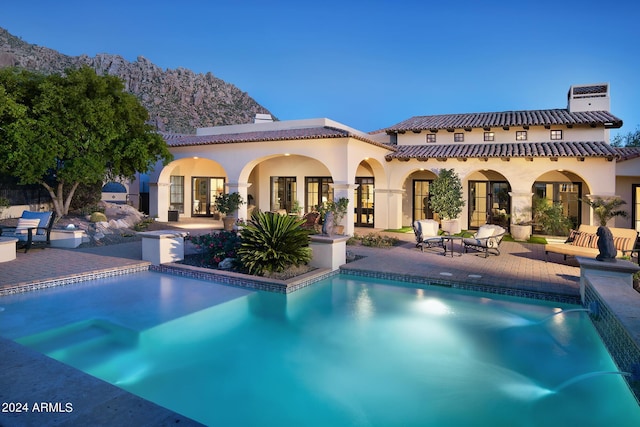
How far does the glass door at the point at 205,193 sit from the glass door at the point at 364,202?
8.21 metres

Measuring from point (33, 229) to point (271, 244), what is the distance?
7780 millimetres

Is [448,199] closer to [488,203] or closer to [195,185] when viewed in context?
[488,203]

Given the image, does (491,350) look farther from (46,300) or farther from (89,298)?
(46,300)

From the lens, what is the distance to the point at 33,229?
Result: 1250 cm

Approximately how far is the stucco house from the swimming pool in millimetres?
8773

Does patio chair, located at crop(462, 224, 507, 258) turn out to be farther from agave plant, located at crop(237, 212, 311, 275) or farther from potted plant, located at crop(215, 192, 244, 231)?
potted plant, located at crop(215, 192, 244, 231)

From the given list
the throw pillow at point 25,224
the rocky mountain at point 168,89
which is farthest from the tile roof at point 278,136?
the rocky mountain at point 168,89

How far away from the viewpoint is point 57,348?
588cm

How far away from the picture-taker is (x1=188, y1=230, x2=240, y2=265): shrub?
34.6 feet

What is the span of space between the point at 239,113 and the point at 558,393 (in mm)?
61674

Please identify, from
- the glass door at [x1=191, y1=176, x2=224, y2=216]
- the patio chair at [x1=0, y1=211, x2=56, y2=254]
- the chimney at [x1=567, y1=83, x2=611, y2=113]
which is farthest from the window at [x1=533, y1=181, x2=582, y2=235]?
the patio chair at [x1=0, y1=211, x2=56, y2=254]

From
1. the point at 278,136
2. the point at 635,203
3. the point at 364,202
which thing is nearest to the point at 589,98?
the point at 635,203

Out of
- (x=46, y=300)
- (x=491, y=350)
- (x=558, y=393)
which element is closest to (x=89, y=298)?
(x=46, y=300)

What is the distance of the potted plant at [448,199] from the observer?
1762 cm
